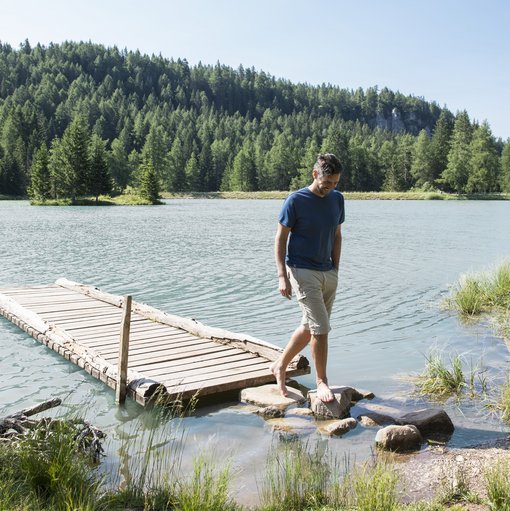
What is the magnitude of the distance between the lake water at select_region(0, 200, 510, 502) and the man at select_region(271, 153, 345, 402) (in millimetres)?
1304

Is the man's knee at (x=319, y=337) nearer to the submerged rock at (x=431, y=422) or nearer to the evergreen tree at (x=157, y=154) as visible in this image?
the submerged rock at (x=431, y=422)

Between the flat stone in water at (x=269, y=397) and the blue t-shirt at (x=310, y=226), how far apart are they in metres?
1.82

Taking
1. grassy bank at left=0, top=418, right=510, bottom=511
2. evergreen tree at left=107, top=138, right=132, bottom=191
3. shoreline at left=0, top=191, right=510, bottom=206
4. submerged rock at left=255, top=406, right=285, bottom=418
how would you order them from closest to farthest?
grassy bank at left=0, top=418, right=510, bottom=511 < submerged rock at left=255, top=406, right=285, bottom=418 < shoreline at left=0, top=191, right=510, bottom=206 < evergreen tree at left=107, top=138, right=132, bottom=191

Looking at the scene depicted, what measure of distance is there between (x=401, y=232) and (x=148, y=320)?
27.3m

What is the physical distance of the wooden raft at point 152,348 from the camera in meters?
7.24

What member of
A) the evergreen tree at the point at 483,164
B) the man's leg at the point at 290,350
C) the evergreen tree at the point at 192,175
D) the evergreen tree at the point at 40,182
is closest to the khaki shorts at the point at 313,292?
the man's leg at the point at 290,350

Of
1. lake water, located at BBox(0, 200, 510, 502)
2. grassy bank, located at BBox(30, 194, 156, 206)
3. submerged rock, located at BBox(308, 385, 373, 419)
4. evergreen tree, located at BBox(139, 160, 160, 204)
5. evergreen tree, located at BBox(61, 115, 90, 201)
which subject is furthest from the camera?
evergreen tree, located at BBox(139, 160, 160, 204)

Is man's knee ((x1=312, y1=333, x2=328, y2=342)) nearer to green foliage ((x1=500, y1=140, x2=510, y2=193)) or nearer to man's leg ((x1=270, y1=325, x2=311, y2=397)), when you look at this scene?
man's leg ((x1=270, y1=325, x2=311, y2=397))

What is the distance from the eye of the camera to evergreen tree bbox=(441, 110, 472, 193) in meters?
94.2

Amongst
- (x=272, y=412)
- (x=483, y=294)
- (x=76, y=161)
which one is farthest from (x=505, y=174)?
(x=272, y=412)

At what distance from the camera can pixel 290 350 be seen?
6652 mm

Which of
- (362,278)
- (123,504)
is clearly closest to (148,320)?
(123,504)

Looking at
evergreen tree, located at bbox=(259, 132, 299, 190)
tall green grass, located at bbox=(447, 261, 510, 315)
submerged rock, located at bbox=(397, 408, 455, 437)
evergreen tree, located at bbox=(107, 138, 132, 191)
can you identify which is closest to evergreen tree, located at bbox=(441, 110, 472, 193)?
evergreen tree, located at bbox=(259, 132, 299, 190)

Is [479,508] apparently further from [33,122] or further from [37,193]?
[33,122]
